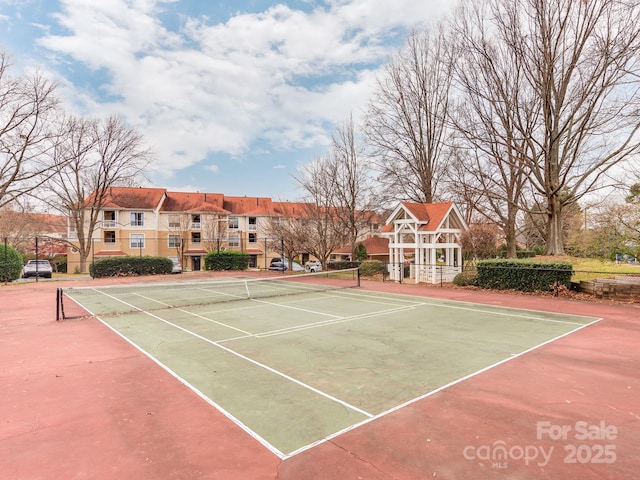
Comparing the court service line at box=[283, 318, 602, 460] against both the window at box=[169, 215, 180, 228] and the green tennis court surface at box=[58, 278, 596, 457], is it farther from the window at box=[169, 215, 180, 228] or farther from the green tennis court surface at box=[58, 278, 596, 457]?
the window at box=[169, 215, 180, 228]

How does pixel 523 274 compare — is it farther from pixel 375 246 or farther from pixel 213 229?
pixel 213 229

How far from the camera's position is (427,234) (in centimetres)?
2286

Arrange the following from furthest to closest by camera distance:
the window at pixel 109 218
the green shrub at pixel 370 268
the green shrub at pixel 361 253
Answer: the window at pixel 109 218 → the green shrub at pixel 361 253 → the green shrub at pixel 370 268

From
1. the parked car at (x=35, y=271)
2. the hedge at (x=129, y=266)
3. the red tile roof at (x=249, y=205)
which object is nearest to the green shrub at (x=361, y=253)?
the red tile roof at (x=249, y=205)

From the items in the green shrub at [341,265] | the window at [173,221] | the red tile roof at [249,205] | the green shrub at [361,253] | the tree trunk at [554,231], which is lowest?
the green shrub at [341,265]

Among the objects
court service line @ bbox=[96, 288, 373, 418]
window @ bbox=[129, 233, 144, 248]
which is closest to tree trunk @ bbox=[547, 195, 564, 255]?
court service line @ bbox=[96, 288, 373, 418]

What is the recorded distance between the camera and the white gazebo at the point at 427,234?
2244 cm

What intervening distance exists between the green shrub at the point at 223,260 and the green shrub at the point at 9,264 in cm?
1403

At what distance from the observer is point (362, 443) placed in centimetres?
424

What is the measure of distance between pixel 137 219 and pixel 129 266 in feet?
60.5

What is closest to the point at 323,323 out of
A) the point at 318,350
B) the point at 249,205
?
the point at 318,350

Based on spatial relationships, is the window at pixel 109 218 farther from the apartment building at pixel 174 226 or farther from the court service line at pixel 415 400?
the court service line at pixel 415 400

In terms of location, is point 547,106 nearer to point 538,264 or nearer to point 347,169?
point 538,264

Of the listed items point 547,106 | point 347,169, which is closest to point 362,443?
point 547,106
